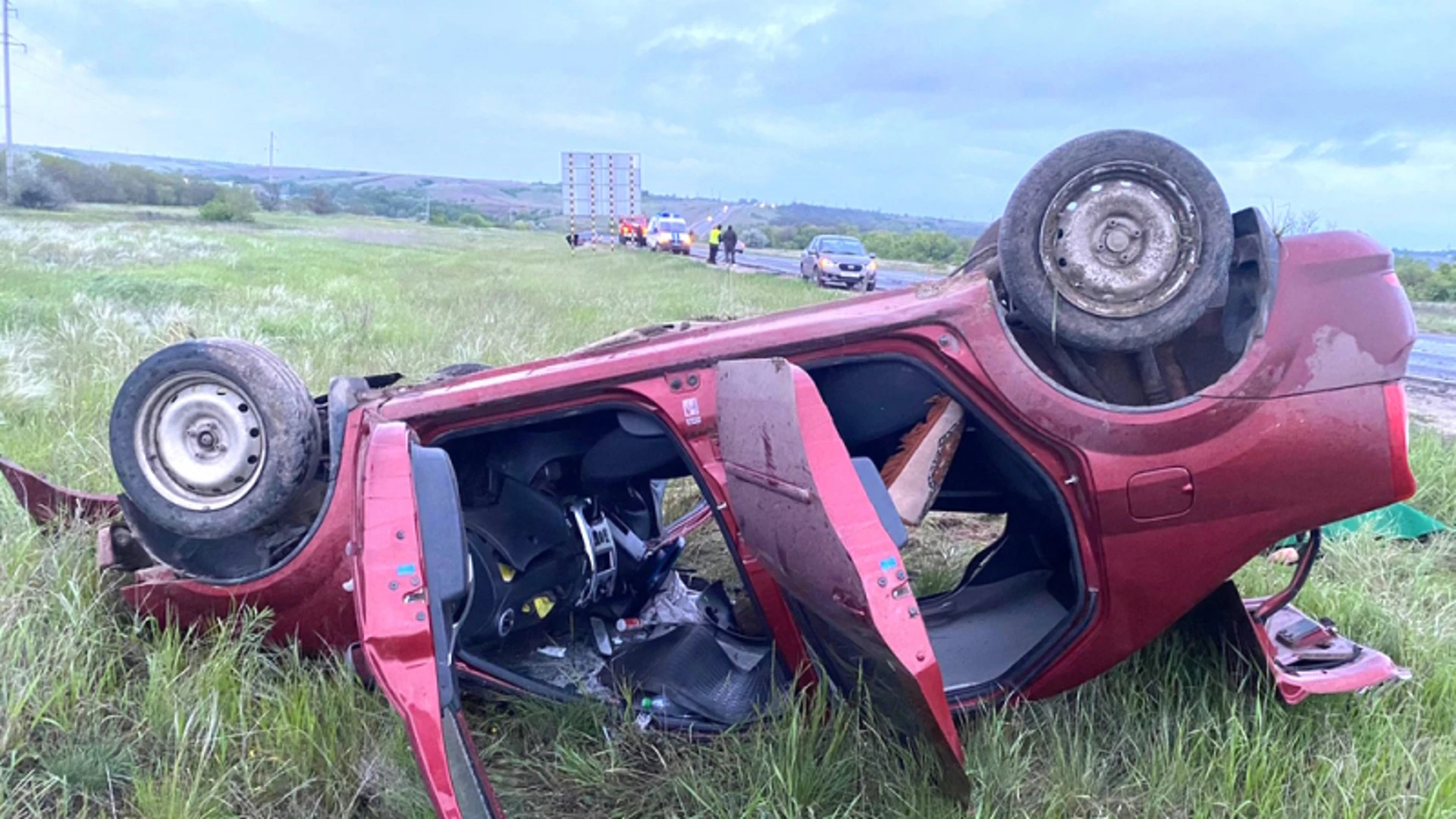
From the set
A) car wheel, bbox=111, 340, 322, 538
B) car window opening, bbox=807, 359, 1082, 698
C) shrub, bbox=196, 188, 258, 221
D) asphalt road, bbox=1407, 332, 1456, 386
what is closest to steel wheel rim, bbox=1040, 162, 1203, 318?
car window opening, bbox=807, 359, 1082, 698

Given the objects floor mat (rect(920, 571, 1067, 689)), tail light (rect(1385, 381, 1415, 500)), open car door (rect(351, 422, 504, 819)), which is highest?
tail light (rect(1385, 381, 1415, 500))

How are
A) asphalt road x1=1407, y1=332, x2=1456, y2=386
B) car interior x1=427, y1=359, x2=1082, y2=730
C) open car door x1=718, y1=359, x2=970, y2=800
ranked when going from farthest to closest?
asphalt road x1=1407, y1=332, x2=1456, y2=386
car interior x1=427, y1=359, x2=1082, y2=730
open car door x1=718, y1=359, x2=970, y2=800

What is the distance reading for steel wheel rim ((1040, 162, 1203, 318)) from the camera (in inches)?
91.9

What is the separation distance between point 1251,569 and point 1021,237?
2.17m

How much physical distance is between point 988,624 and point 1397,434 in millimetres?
1263

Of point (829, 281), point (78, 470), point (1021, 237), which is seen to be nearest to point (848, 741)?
point (1021, 237)

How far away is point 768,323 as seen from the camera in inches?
101

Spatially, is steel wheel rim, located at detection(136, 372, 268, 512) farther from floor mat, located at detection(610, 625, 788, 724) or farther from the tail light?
the tail light

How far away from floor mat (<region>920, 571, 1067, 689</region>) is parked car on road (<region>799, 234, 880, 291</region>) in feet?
66.4

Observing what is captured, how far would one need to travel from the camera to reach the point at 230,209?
62188 millimetres

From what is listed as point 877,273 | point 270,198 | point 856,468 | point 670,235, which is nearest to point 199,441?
point 856,468

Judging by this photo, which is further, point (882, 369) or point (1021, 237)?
point (882, 369)

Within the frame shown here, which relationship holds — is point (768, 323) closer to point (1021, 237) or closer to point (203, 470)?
point (1021, 237)

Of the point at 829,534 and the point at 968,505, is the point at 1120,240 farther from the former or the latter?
the point at 968,505
